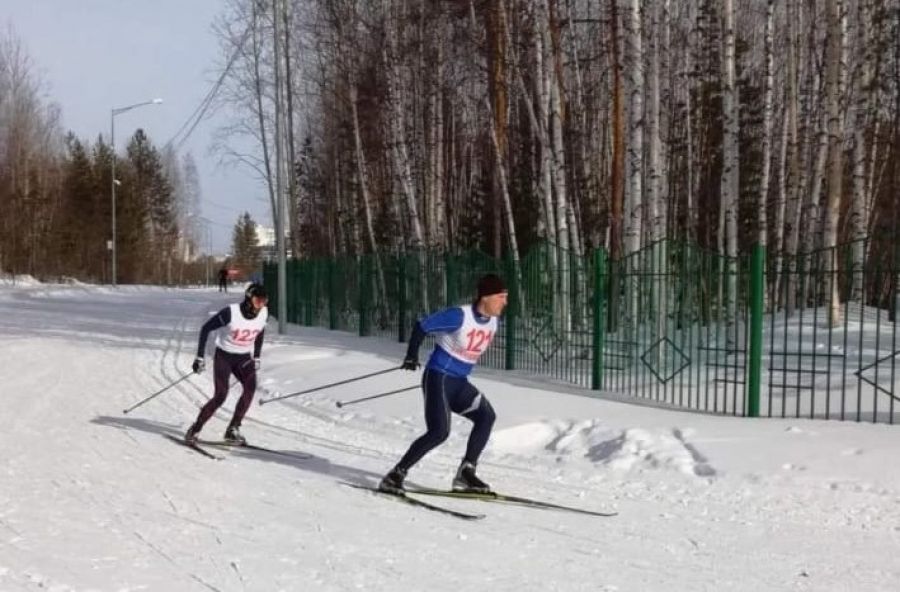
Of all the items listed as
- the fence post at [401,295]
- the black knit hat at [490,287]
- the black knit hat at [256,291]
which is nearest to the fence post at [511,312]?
the fence post at [401,295]

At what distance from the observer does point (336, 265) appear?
24625 mm

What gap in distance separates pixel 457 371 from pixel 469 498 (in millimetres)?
1046

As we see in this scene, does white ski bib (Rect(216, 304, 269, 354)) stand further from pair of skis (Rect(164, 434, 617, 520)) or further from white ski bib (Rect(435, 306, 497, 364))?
white ski bib (Rect(435, 306, 497, 364))

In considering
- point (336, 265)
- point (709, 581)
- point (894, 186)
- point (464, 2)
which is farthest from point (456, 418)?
point (894, 186)

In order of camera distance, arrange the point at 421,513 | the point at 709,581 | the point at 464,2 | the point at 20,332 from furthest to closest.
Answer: the point at 20,332
the point at 464,2
the point at 421,513
the point at 709,581

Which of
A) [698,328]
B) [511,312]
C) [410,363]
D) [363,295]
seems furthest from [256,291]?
[363,295]

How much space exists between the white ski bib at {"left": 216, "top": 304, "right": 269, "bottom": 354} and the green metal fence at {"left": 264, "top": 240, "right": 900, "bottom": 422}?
483cm

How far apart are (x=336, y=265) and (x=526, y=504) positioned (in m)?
18.5

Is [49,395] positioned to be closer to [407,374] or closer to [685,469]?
[407,374]

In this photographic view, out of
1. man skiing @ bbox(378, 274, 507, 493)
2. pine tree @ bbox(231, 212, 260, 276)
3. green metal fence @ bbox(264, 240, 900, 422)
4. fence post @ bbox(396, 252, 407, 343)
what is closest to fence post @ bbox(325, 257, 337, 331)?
fence post @ bbox(396, 252, 407, 343)

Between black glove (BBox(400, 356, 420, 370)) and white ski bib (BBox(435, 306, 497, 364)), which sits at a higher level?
white ski bib (BBox(435, 306, 497, 364))

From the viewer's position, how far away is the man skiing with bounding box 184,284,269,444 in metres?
9.01

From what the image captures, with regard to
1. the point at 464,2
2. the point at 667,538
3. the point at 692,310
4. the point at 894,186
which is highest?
the point at 464,2

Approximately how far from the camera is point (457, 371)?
6855 millimetres
